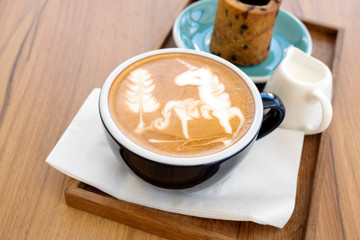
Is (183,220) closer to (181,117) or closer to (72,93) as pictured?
(181,117)

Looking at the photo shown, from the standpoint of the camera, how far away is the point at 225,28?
37.6 inches

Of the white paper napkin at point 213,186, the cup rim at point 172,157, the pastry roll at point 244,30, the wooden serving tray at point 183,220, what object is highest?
the pastry roll at point 244,30

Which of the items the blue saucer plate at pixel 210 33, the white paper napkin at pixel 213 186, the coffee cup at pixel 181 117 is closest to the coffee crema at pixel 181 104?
the coffee cup at pixel 181 117

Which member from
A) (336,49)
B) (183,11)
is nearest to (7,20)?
(183,11)

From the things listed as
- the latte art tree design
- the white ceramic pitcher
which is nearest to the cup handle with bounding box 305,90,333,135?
the white ceramic pitcher

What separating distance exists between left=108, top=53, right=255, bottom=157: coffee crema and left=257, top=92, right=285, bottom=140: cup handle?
0.10 ft

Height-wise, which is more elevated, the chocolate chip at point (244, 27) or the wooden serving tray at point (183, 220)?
the chocolate chip at point (244, 27)

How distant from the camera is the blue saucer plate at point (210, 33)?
102cm

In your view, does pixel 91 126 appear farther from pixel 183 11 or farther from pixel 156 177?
pixel 183 11

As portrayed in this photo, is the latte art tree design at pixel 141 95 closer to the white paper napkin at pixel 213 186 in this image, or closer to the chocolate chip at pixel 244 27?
the white paper napkin at pixel 213 186

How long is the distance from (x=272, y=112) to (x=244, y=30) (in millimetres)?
289

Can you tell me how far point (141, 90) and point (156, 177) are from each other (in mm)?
170

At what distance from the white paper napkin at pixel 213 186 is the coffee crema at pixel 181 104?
130 millimetres

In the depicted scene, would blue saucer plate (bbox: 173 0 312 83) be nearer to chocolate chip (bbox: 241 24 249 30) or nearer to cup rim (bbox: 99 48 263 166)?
chocolate chip (bbox: 241 24 249 30)
